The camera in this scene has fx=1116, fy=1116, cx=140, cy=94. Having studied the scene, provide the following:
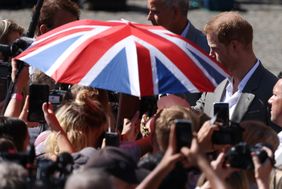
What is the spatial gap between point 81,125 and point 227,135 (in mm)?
1320

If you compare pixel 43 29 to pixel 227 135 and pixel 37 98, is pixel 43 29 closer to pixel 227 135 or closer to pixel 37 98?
pixel 37 98

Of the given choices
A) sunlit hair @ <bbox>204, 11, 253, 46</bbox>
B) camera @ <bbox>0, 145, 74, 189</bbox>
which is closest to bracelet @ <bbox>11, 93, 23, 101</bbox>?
sunlit hair @ <bbox>204, 11, 253, 46</bbox>

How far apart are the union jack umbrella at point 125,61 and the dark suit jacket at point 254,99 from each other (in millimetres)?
595

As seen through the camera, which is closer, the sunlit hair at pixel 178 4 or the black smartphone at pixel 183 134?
the black smartphone at pixel 183 134

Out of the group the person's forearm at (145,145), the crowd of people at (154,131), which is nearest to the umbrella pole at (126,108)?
the crowd of people at (154,131)

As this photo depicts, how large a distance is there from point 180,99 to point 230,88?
0.49 metres

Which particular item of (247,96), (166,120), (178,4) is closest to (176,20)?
(178,4)

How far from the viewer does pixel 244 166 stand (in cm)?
557

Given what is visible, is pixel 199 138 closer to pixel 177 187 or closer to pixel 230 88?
pixel 177 187

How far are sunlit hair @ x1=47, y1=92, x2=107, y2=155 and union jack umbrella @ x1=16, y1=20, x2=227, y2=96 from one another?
334 millimetres

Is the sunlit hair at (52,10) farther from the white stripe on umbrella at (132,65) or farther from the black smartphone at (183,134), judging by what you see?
the black smartphone at (183,134)

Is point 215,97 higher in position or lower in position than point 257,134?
lower

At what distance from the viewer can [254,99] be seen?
25.8 ft

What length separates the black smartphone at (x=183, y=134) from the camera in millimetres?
5465
